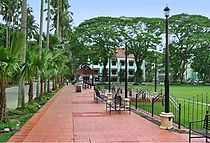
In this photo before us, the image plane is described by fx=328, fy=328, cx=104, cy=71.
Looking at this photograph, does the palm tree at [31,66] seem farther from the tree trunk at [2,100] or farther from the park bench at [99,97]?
the park bench at [99,97]

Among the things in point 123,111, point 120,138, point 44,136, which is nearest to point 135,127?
point 120,138

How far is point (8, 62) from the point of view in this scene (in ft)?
35.6

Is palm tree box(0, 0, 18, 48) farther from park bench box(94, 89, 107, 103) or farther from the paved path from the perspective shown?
the paved path

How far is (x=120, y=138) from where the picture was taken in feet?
31.2

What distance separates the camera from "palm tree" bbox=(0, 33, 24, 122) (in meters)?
10.8

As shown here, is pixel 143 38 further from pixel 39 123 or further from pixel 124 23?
pixel 39 123

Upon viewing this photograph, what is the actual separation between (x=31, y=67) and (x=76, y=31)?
41.4m

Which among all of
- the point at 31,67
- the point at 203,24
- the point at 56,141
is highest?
the point at 203,24

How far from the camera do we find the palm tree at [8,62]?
10773mm

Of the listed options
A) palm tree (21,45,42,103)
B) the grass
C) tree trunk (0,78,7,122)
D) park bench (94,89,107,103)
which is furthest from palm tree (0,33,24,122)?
park bench (94,89,107,103)

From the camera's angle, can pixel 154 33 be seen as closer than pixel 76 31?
No

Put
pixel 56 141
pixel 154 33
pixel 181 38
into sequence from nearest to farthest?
pixel 56 141 → pixel 154 33 → pixel 181 38

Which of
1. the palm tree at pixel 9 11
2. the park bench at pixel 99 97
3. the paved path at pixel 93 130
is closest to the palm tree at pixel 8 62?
the paved path at pixel 93 130

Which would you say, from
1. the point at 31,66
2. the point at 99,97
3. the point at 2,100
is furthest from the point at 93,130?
the point at 99,97
